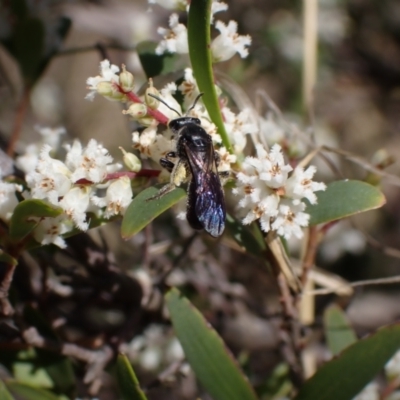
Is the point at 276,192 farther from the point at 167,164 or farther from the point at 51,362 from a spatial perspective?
the point at 51,362

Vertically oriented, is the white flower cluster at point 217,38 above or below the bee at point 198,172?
above

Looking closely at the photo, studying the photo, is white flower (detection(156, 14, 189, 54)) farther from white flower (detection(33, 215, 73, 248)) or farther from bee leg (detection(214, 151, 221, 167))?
white flower (detection(33, 215, 73, 248))

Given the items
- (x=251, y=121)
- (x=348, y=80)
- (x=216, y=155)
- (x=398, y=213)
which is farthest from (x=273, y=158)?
(x=348, y=80)

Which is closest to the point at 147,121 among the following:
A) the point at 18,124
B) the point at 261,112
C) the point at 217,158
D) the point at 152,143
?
the point at 152,143

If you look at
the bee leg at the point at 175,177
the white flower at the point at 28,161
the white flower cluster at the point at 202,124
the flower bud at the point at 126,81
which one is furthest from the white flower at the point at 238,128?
the white flower at the point at 28,161

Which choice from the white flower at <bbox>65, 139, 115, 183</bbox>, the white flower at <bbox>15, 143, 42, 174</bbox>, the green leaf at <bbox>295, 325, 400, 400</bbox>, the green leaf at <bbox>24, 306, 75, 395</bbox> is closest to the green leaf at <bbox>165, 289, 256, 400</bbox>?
the green leaf at <bbox>295, 325, 400, 400</bbox>

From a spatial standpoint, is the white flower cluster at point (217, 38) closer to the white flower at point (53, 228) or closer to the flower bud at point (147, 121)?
the flower bud at point (147, 121)
